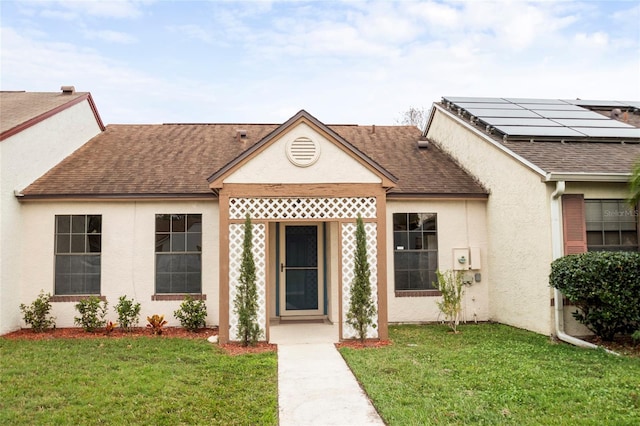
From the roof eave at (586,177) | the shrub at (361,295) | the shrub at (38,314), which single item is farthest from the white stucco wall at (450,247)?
the shrub at (38,314)

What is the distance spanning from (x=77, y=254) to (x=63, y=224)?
0.76 metres

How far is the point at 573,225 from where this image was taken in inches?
349

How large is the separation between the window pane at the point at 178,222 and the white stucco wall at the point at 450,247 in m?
4.77

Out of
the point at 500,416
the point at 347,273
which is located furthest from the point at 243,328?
the point at 500,416

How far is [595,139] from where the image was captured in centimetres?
1056

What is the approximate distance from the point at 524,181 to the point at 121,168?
30.8 ft

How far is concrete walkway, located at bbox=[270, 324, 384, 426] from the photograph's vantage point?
4.91 metres

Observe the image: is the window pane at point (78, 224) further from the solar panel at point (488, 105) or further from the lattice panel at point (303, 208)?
the solar panel at point (488, 105)

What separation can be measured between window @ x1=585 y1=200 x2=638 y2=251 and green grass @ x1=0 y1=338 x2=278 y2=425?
22.0 feet

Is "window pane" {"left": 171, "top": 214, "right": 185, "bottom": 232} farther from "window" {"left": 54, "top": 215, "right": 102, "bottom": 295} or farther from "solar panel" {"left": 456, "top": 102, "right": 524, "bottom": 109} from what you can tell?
"solar panel" {"left": 456, "top": 102, "right": 524, "bottom": 109}

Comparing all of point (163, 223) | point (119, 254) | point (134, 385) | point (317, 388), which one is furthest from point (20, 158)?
point (317, 388)

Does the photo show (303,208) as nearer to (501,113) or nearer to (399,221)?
(399,221)

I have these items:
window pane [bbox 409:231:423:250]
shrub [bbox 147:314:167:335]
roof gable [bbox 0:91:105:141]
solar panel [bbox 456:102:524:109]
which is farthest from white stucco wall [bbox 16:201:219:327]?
solar panel [bbox 456:102:524:109]

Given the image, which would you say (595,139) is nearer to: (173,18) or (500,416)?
(500,416)
